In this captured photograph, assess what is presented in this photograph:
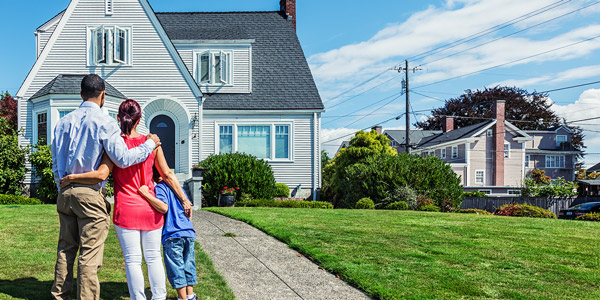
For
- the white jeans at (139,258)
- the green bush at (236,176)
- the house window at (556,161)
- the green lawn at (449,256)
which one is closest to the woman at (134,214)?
the white jeans at (139,258)

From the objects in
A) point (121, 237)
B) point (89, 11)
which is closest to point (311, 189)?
point (89, 11)

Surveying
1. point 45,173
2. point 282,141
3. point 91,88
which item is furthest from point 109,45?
point 91,88

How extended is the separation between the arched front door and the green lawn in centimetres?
1057

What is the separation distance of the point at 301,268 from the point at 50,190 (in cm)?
1318

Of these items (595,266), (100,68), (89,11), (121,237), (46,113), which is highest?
(89,11)

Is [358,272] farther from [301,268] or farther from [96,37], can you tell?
[96,37]

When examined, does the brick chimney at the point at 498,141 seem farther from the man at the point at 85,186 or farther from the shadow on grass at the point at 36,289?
the man at the point at 85,186

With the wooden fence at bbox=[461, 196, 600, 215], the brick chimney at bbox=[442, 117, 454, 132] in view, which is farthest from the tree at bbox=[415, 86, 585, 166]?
the wooden fence at bbox=[461, 196, 600, 215]

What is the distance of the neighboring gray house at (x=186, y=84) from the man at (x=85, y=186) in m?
15.7

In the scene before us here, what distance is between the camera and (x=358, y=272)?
665 centimetres

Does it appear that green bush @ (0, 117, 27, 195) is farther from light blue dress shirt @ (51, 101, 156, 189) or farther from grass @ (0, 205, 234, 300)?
light blue dress shirt @ (51, 101, 156, 189)

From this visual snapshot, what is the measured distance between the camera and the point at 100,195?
183 inches

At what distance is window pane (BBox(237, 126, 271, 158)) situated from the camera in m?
22.4

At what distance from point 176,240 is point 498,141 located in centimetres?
5150
